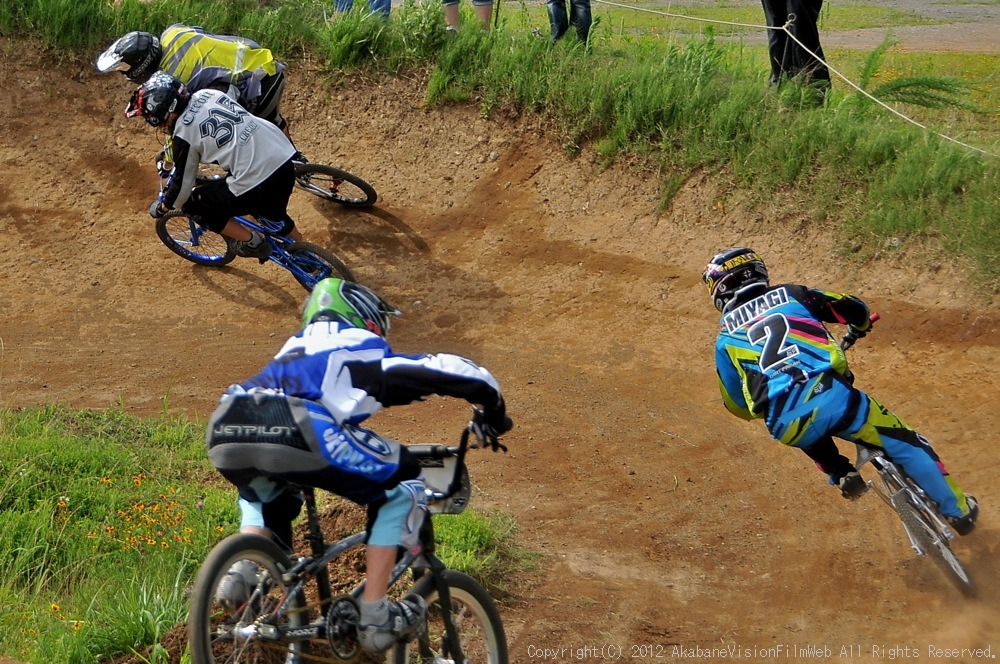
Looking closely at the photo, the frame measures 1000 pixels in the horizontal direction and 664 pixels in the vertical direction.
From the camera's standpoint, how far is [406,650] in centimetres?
375

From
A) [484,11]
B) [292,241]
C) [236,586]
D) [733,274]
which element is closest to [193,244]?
[292,241]

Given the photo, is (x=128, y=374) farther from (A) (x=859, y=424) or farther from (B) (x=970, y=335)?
(B) (x=970, y=335)

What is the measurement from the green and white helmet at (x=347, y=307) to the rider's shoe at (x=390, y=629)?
1.07 metres

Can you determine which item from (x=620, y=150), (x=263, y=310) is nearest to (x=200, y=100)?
(x=263, y=310)

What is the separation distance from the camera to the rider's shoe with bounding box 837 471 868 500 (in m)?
5.02

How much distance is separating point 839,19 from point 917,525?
1323cm

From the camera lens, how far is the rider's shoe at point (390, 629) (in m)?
3.58

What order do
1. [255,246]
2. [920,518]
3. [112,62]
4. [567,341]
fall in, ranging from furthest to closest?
1. [112,62]
2. [567,341]
3. [255,246]
4. [920,518]

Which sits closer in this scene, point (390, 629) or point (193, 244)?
point (390, 629)

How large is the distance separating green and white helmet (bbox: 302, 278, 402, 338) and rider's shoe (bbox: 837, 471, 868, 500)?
8.48ft

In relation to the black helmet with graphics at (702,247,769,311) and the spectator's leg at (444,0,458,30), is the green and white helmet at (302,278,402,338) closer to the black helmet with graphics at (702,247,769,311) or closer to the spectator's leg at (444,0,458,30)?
the black helmet with graphics at (702,247,769,311)

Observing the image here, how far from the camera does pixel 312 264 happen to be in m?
8.09

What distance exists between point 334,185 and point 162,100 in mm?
2274

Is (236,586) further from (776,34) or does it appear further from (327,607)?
(776,34)
